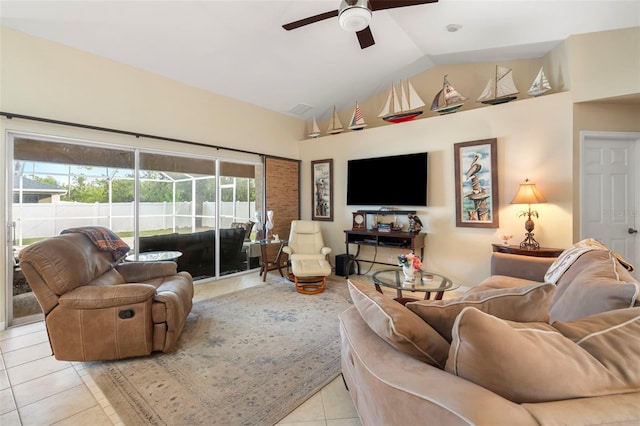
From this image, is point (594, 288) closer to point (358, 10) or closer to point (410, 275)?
point (410, 275)

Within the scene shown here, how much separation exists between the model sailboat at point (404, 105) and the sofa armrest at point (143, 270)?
3.97 metres

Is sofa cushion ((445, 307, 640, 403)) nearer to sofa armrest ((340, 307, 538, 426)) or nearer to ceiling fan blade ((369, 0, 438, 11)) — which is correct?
sofa armrest ((340, 307, 538, 426))

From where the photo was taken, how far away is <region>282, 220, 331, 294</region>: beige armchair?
156 inches

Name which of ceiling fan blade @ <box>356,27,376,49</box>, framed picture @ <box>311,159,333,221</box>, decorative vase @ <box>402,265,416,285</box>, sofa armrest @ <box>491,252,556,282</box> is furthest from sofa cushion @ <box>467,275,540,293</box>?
framed picture @ <box>311,159,333,221</box>

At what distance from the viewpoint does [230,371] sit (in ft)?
6.97

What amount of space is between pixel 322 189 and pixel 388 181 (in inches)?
56.0

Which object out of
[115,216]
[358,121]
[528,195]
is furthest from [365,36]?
[115,216]

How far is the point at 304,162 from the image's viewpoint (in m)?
5.95

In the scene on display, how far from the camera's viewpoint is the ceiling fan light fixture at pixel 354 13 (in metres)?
2.33

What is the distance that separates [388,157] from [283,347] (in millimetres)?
→ 3459

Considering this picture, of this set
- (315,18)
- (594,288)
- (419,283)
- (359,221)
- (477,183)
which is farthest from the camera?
(359,221)

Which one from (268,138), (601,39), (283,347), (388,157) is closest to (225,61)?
(268,138)

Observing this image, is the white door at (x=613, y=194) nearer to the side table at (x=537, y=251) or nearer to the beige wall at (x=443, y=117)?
the beige wall at (x=443, y=117)

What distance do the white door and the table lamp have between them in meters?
0.75
